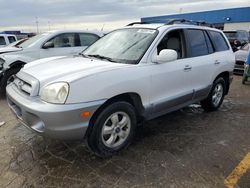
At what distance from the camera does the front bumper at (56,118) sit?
292 cm

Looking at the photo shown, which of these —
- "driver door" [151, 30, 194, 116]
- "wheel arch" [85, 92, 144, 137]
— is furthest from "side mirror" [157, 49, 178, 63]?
"wheel arch" [85, 92, 144, 137]

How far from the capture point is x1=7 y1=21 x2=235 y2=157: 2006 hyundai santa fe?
9.88 ft

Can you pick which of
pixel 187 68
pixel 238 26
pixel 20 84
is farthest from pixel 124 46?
pixel 238 26

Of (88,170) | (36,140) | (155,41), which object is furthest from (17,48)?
(88,170)

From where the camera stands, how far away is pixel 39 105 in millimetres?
3004

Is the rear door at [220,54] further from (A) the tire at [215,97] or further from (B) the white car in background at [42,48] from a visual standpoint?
(B) the white car in background at [42,48]

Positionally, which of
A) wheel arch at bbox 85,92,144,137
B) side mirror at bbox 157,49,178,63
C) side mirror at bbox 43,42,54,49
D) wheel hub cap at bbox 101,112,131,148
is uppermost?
side mirror at bbox 157,49,178,63

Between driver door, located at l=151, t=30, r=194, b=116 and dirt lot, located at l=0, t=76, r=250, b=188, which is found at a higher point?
driver door, located at l=151, t=30, r=194, b=116

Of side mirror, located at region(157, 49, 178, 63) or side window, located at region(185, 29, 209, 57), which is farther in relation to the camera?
side window, located at region(185, 29, 209, 57)

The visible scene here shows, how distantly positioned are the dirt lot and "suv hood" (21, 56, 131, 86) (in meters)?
1.08

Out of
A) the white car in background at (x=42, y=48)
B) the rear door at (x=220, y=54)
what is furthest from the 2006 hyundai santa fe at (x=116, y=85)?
the white car in background at (x=42, y=48)

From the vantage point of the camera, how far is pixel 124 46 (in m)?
4.05

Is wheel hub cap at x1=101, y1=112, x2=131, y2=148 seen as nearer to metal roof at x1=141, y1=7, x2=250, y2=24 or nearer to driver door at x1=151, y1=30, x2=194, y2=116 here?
driver door at x1=151, y1=30, x2=194, y2=116

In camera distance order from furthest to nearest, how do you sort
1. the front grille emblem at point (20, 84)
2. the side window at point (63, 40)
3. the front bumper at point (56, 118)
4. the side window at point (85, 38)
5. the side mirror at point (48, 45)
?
1. the side window at point (85, 38)
2. the side window at point (63, 40)
3. the side mirror at point (48, 45)
4. the front grille emblem at point (20, 84)
5. the front bumper at point (56, 118)
